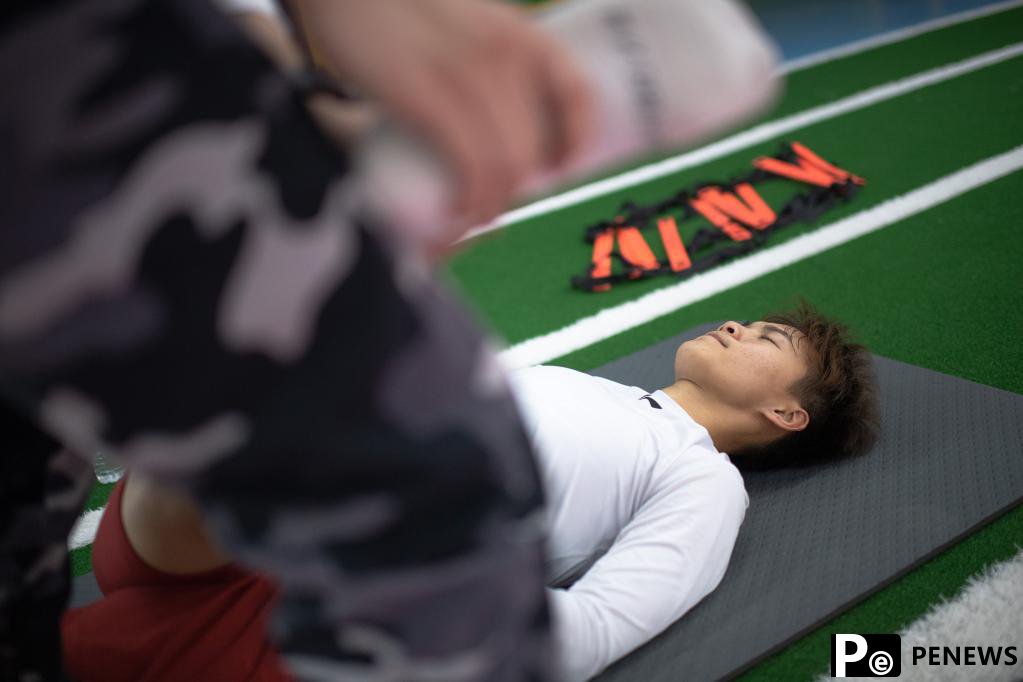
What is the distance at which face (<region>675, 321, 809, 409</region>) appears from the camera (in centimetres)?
185

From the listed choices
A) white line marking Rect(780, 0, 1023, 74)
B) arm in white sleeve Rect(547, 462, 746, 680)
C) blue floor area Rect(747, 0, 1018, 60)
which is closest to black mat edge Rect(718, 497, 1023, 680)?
arm in white sleeve Rect(547, 462, 746, 680)

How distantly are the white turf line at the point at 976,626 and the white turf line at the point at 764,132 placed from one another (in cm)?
236

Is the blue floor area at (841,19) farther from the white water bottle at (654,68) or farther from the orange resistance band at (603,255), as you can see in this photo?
the white water bottle at (654,68)

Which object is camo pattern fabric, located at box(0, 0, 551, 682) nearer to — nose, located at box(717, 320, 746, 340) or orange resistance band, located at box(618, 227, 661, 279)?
nose, located at box(717, 320, 746, 340)

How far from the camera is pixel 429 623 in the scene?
0.44m

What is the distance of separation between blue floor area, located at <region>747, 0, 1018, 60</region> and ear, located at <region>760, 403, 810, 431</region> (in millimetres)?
4281

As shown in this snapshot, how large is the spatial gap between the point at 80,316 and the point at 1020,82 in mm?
4428

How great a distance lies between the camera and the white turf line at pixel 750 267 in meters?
2.51

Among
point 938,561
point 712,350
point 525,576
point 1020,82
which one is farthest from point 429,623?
point 1020,82

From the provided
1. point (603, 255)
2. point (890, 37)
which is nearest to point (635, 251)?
point (603, 255)

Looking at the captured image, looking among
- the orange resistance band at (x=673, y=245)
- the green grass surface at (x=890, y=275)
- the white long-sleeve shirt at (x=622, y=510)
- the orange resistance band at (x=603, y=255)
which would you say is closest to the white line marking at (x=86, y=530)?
the green grass surface at (x=890, y=275)

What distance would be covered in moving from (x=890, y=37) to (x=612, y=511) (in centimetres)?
479

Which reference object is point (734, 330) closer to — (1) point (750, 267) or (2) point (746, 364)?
(2) point (746, 364)

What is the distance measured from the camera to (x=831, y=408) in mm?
1810
